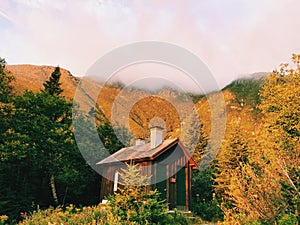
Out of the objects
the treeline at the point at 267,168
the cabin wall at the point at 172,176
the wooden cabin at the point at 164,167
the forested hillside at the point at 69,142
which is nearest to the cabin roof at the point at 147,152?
the wooden cabin at the point at 164,167

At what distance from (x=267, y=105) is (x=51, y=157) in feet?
60.3

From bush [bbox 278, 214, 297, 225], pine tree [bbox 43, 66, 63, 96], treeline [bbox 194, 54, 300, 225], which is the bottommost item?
bush [bbox 278, 214, 297, 225]

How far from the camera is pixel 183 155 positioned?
68.6 ft

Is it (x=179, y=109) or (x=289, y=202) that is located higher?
(x=179, y=109)

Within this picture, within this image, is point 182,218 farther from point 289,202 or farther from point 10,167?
point 10,167

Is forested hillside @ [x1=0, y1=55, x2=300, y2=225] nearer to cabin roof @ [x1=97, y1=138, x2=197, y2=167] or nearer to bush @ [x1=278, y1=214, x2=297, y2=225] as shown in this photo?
cabin roof @ [x1=97, y1=138, x2=197, y2=167]

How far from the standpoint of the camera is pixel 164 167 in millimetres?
19422

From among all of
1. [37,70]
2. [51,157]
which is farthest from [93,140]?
[37,70]

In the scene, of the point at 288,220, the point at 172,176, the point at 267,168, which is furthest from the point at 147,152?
the point at 288,220

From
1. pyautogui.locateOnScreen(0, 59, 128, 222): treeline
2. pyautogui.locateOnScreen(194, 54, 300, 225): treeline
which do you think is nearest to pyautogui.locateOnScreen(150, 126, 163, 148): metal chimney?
pyautogui.locateOnScreen(194, 54, 300, 225): treeline

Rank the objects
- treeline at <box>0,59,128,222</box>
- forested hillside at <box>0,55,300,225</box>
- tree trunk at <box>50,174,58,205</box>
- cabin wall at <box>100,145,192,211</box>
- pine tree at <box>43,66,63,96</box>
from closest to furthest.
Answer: cabin wall at <box>100,145,192,211</box> → forested hillside at <box>0,55,300,225</box> → treeline at <box>0,59,128,222</box> → tree trunk at <box>50,174,58,205</box> → pine tree at <box>43,66,63,96</box>

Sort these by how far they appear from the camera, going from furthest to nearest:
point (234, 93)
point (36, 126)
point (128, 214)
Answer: point (234, 93) → point (36, 126) → point (128, 214)

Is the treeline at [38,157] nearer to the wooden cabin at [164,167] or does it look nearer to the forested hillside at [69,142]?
the forested hillside at [69,142]

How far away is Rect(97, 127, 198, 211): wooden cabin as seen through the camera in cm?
1869
